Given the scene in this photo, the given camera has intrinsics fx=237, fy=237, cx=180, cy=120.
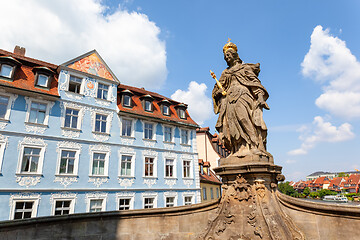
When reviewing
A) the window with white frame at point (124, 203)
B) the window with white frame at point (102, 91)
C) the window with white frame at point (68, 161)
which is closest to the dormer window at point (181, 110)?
the window with white frame at point (102, 91)

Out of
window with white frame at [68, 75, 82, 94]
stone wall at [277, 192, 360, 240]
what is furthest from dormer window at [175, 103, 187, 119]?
stone wall at [277, 192, 360, 240]

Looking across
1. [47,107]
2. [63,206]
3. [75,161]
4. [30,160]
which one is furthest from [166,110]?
[30,160]

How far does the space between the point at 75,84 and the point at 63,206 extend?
28.2 feet

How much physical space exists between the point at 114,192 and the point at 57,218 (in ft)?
43.8

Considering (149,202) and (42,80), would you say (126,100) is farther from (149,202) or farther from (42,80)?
(149,202)

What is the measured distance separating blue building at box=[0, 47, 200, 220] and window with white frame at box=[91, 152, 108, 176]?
7 centimetres

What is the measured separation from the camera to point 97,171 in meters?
17.1

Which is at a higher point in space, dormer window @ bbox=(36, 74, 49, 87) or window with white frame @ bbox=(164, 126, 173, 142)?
dormer window @ bbox=(36, 74, 49, 87)

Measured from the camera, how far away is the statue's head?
539cm

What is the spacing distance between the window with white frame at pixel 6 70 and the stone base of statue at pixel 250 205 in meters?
15.9

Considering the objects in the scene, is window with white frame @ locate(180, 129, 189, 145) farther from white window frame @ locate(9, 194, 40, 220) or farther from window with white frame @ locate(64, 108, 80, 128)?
white window frame @ locate(9, 194, 40, 220)

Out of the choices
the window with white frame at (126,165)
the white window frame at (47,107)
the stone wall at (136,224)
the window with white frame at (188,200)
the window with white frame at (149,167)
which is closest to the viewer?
the stone wall at (136,224)

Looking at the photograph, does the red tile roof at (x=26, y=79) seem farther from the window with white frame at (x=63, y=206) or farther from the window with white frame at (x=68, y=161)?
the window with white frame at (x=63, y=206)

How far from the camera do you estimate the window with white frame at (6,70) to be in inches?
579
